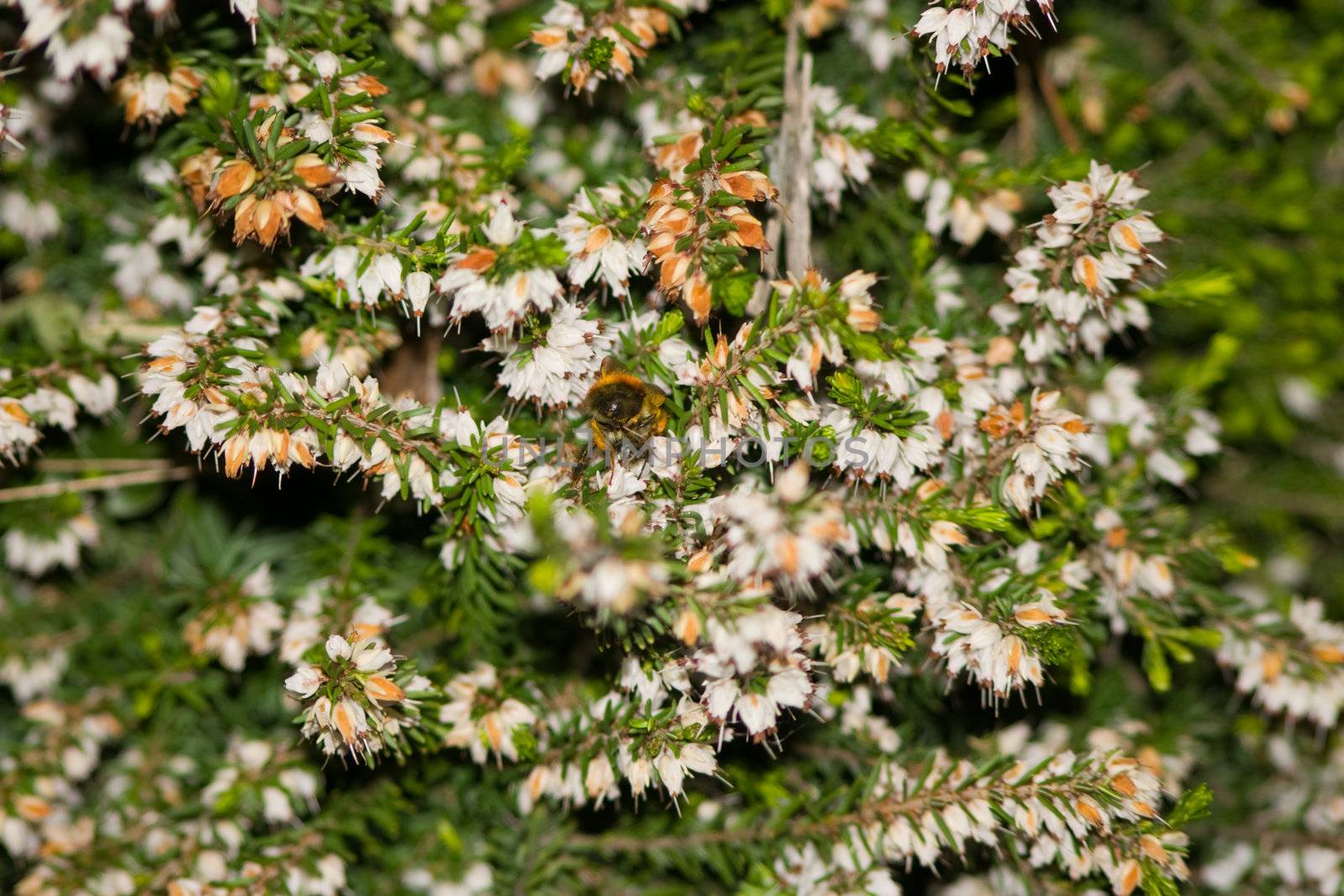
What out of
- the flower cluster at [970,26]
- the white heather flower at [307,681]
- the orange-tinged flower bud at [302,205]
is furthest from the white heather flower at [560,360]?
the flower cluster at [970,26]

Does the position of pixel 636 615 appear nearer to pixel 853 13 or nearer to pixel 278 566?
pixel 278 566

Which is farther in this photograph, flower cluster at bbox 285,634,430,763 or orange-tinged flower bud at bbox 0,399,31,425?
orange-tinged flower bud at bbox 0,399,31,425

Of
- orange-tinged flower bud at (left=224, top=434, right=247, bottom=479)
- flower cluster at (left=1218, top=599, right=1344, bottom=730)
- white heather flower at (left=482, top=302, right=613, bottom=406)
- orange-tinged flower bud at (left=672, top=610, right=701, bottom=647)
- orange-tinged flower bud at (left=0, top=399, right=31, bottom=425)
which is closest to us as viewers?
orange-tinged flower bud at (left=672, top=610, right=701, bottom=647)

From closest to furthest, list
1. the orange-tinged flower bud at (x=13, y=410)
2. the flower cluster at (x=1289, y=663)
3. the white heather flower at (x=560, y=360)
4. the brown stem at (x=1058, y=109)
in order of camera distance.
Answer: the white heather flower at (x=560, y=360), the orange-tinged flower bud at (x=13, y=410), the flower cluster at (x=1289, y=663), the brown stem at (x=1058, y=109)

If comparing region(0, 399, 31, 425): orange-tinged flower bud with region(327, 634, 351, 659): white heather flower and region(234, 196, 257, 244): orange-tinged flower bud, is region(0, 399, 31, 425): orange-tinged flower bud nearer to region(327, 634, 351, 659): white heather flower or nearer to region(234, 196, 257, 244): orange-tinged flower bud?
region(234, 196, 257, 244): orange-tinged flower bud

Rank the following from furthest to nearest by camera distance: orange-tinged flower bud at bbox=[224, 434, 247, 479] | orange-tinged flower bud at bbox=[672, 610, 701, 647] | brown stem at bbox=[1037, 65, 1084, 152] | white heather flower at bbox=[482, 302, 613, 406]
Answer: brown stem at bbox=[1037, 65, 1084, 152] < white heather flower at bbox=[482, 302, 613, 406] < orange-tinged flower bud at bbox=[224, 434, 247, 479] < orange-tinged flower bud at bbox=[672, 610, 701, 647]

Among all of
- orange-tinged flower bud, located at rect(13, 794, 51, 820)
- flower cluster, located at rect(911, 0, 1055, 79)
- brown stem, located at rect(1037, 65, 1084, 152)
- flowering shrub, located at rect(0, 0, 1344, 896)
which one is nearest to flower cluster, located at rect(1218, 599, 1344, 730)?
flowering shrub, located at rect(0, 0, 1344, 896)

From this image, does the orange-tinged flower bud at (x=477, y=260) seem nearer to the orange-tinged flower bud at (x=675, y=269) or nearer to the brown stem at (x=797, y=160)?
the orange-tinged flower bud at (x=675, y=269)
